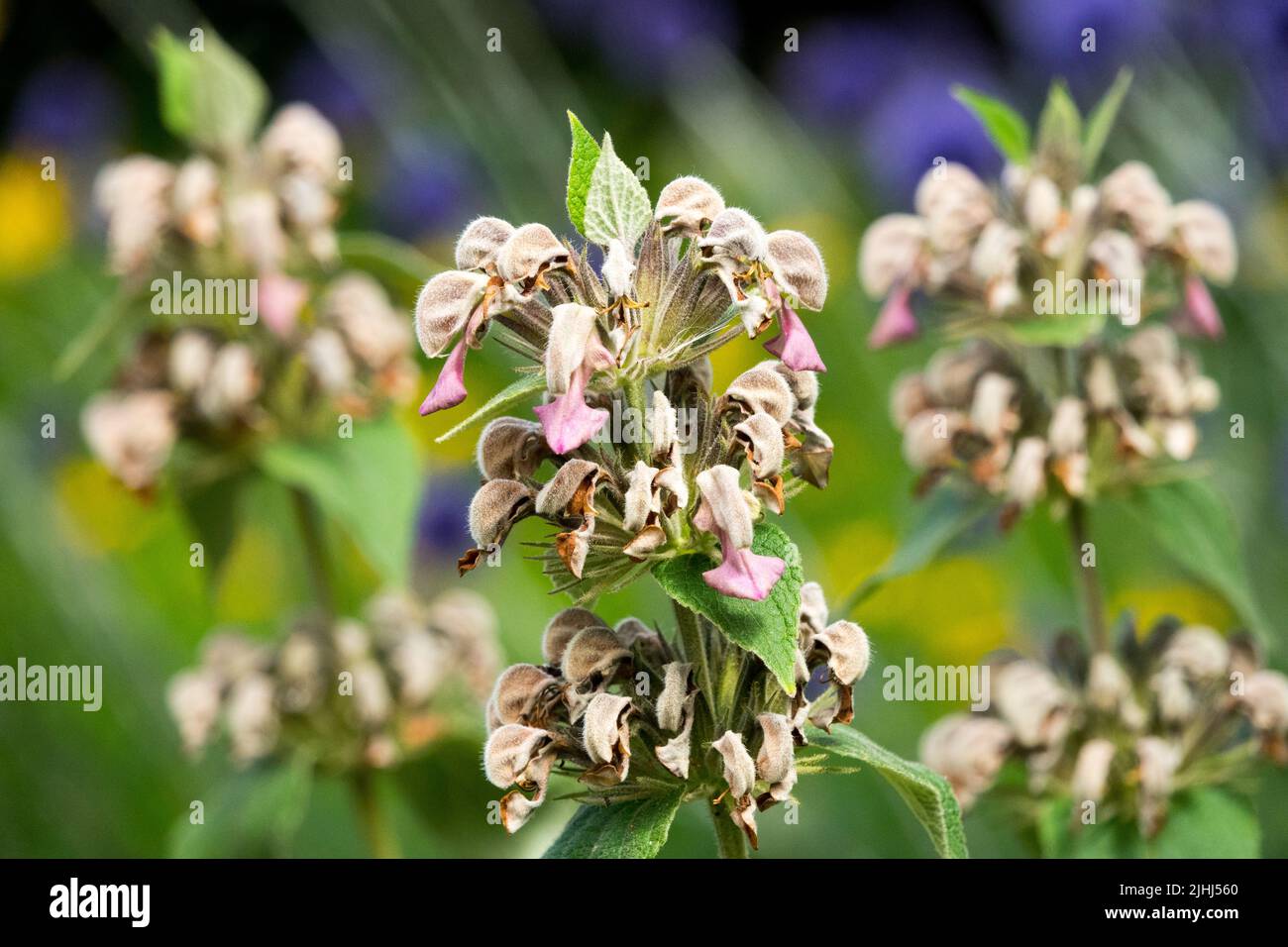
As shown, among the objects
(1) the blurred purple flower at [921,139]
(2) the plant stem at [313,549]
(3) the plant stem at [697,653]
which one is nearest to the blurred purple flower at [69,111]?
(1) the blurred purple flower at [921,139]

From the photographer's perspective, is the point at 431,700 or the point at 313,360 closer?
the point at 313,360

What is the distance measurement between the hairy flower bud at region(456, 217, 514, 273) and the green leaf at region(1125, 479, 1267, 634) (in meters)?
1.28

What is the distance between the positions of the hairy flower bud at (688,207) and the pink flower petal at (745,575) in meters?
0.35

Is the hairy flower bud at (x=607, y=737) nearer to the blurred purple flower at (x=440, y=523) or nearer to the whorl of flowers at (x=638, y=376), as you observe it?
the whorl of flowers at (x=638, y=376)

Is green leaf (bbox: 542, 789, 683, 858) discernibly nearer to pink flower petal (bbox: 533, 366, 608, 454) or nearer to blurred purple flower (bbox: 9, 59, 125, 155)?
pink flower petal (bbox: 533, 366, 608, 454)

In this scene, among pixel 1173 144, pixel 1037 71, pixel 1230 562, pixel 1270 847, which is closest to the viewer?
pixel 1230 562

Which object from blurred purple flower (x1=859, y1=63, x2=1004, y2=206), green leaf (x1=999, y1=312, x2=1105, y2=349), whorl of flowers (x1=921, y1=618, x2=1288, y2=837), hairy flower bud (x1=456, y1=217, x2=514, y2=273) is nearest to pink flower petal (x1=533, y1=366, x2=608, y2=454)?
hairy flower bud (x1=456, y1=217, x2=514, y2=273)

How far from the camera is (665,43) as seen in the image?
7.04m

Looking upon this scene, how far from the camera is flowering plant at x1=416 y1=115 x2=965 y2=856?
56.2 inches

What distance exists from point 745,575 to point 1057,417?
1.17 m

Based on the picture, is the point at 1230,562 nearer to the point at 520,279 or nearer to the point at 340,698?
the point at 520,279

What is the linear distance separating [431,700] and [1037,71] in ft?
13.1
